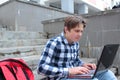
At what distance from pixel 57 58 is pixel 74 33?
0.91 ft

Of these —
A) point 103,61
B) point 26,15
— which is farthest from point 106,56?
point 26,15

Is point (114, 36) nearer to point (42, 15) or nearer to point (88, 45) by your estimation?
point (88, 45)

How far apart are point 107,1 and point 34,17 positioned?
1783 centimetres

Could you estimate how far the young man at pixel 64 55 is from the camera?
2.36 metres

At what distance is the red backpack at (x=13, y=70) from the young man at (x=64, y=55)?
23cm

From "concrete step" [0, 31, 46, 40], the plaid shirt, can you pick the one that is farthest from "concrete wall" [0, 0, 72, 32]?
the plaid shirt

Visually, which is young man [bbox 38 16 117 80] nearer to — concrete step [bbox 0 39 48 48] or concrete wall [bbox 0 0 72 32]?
concrete step [bbox 0 39 48 48]

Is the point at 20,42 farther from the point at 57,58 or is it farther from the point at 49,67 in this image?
the point at 49,67

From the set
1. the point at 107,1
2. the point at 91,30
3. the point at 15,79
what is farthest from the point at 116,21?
the point at 107,1

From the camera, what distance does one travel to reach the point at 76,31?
2.42 m

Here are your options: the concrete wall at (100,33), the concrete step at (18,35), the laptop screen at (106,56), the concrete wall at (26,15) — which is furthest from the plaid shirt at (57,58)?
the concrete wall at (26,15)

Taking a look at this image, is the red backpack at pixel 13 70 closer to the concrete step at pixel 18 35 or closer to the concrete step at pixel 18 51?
the concrete step at pixel 18 51

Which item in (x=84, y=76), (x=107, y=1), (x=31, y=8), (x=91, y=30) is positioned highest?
(x=107, y=1)

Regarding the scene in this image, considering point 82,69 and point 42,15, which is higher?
point 42,15
